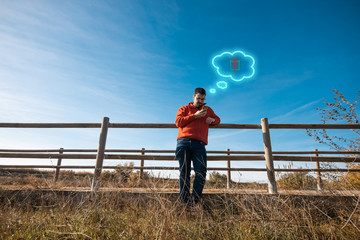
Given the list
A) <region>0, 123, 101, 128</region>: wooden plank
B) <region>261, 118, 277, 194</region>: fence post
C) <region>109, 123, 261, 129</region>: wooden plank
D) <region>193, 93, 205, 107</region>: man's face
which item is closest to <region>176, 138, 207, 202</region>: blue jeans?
<region>193, 93, 205, 107</region>: man's face

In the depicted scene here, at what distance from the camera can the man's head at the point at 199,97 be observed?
299 cm

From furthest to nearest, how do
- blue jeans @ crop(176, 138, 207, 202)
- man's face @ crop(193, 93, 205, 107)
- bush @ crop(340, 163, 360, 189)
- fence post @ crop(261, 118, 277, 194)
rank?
fence post @ crop(261, 118, 277, 194) < man's face @ crop(193, 93, 205, 107) < blue jeans @ crop(176, 138, 207, 202) < bush @ crop(340, 163, 360, 189)

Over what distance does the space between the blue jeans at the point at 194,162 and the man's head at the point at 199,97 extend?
596 mm

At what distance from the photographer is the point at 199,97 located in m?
2.99

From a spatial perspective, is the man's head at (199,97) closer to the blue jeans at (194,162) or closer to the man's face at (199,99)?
the man's face at (199,99)

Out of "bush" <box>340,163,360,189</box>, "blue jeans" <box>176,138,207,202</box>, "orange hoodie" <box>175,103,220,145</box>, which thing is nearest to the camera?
"bush" <box>340,163,360,189</box>

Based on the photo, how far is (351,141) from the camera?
18.7 ft

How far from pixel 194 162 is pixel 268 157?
1405 mm

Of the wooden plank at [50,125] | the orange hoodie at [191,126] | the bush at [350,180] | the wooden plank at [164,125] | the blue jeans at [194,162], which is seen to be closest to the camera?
the bush at [350,180]

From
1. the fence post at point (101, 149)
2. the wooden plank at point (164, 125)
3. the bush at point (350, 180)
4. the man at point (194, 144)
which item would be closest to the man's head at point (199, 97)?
the man at point (194, 144)

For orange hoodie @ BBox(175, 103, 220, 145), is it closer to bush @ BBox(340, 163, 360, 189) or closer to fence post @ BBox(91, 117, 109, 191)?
fence post @ BBox(91, 117, 109, 191)

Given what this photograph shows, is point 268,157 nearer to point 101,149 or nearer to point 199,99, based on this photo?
point 199,99

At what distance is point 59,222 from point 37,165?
434 centimetres

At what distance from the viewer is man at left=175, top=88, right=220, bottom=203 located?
267cm
